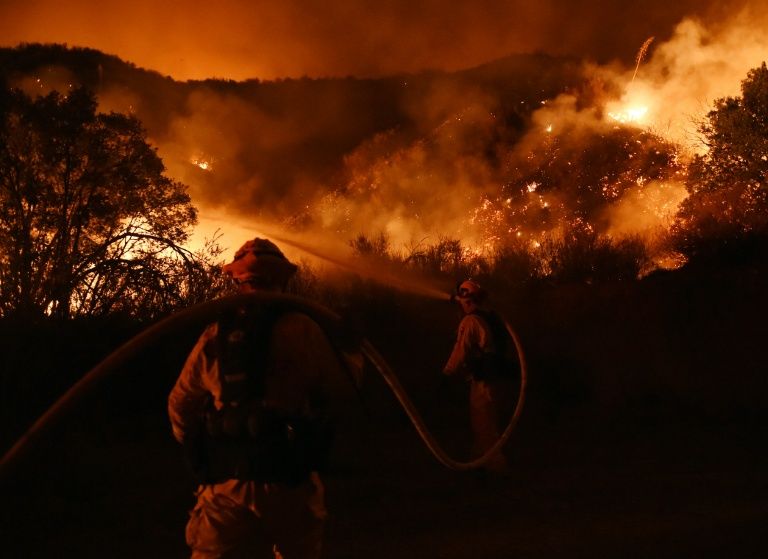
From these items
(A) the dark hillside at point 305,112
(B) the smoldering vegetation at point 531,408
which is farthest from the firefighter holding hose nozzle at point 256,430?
(A) the dark hillside at point 305,112

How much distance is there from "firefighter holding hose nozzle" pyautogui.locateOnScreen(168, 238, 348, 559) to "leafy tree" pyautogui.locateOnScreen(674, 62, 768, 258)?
18.5 m

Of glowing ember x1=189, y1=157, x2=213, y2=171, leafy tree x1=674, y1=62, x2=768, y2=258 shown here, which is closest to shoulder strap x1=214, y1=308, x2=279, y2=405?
leafy tree x1=674, y1=62, x2=768, y2=258

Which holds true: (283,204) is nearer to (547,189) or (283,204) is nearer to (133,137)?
(547,189)

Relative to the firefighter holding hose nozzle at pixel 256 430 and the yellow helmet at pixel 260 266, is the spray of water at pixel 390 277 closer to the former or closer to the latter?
the yellow helmet at pixel 260 266

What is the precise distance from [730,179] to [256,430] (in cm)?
2398

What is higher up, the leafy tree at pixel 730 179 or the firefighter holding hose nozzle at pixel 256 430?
the leafy tree at pixel 730 179

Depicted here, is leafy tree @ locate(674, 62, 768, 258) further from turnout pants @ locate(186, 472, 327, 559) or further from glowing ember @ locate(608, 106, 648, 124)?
turnout pants @ locate(186, 472, 327, 559)

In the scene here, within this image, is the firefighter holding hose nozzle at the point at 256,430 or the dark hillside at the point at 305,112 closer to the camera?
the firefighter holding hose nozzle at the point at 256,430

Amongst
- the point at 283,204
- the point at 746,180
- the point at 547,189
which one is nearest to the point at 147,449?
the point at 746,180

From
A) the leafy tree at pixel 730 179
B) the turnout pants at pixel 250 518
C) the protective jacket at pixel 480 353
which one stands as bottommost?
the turnout pants at pixel 250 518

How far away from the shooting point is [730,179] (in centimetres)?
2338

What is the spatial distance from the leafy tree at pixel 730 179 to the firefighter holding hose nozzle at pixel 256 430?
18.5 meters

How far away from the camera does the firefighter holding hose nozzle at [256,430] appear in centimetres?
309

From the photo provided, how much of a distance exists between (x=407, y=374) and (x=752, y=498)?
266 inches
